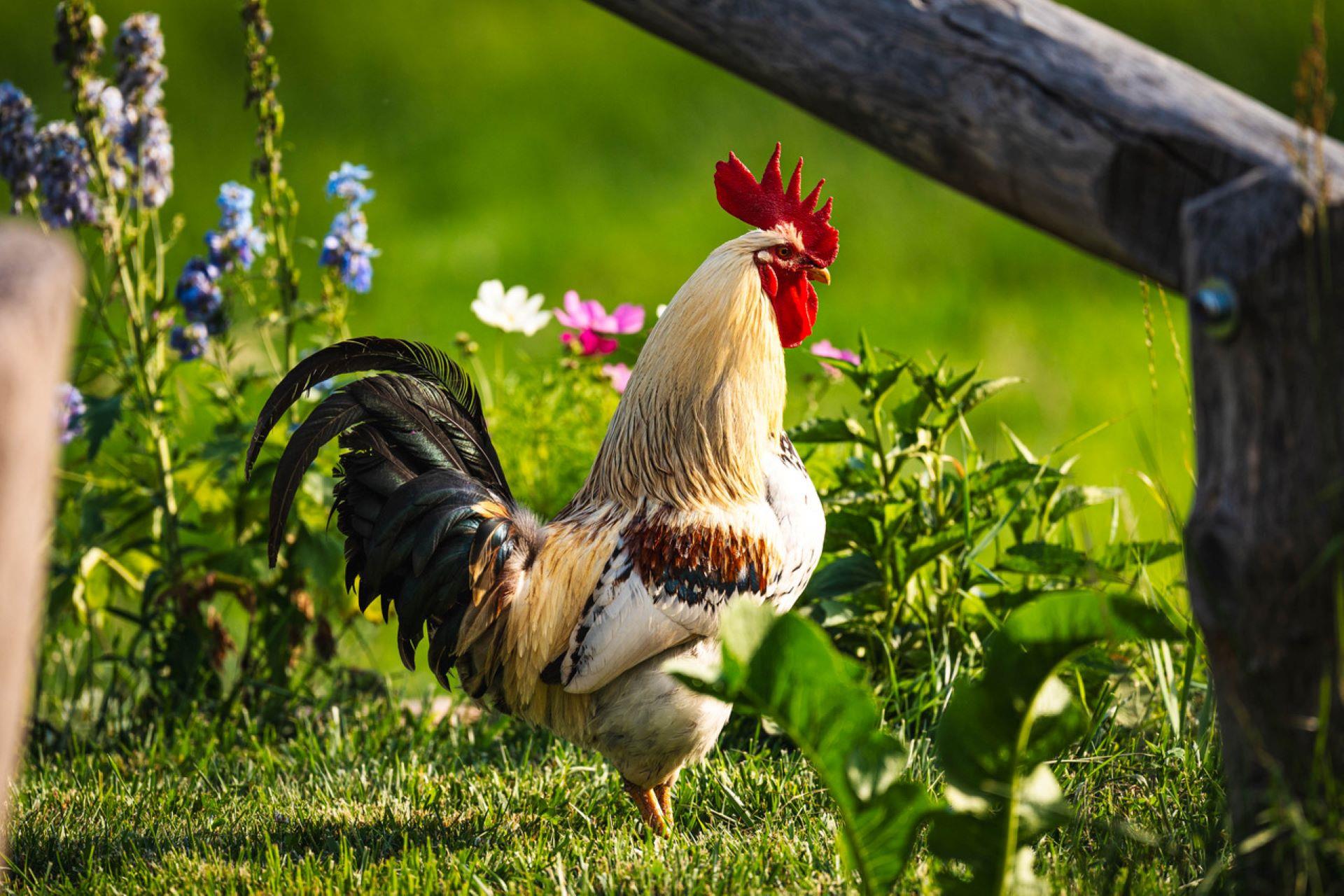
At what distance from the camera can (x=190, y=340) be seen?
11.7 feet

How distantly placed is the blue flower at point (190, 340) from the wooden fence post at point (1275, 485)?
2864 millimetres

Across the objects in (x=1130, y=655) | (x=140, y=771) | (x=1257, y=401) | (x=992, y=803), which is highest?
(x=1257, y=401)

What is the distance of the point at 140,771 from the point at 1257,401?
308 cm

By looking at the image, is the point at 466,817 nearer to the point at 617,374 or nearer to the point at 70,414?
the point at 617,374

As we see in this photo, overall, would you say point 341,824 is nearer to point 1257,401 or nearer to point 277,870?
point 277,870

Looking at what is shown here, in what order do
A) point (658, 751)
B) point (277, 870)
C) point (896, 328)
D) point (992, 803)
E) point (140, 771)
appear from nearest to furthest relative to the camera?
1. point (992, 803)
2. point (277, 870)
3. point (658, 751)
4. point (140, 771)
5. point (896, 328)

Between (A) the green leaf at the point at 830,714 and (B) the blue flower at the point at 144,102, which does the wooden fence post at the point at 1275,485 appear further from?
(B) the blue flower at the point at 144,102

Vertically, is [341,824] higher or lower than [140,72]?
lower

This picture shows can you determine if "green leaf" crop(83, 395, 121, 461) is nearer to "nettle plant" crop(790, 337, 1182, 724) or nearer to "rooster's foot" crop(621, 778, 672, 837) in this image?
"rooster's foot" crop(621, 778, 672, 837)

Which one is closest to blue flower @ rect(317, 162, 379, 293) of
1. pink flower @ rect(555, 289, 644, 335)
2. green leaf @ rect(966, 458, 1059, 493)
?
pink flower @ rect(555, 289, 644, 335)

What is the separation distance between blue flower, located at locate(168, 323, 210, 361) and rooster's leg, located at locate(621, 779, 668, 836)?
1.87 meters

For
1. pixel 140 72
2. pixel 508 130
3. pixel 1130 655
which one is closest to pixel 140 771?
pixel 140 72

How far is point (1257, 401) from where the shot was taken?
1694 millimetres

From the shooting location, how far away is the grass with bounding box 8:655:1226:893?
7.75ft
